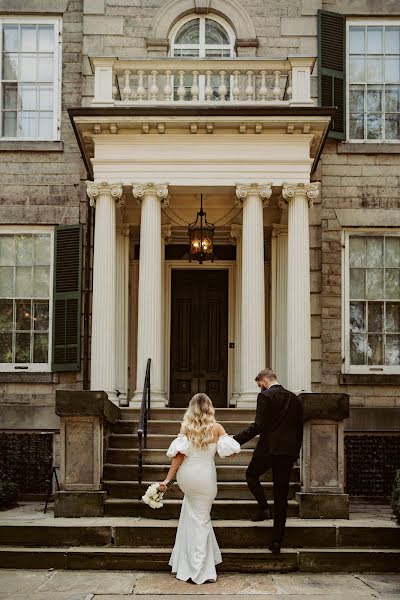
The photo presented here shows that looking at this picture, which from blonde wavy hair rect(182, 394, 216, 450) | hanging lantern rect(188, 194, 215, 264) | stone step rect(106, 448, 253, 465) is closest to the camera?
blonde wavy hair rect(182, 394, 216, 450)

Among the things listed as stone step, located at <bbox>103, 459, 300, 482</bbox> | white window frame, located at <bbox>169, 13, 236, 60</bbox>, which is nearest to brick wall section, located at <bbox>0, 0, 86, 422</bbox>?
white window frame, located at <bbox>169, 13, 236, 60</bbox>

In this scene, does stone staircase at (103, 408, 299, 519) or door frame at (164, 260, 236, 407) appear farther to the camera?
door frame at (164, 260, 236, 407)

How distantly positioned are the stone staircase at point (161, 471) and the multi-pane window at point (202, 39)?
671 centimetres

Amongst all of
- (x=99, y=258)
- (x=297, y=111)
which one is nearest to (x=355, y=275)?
(x=297, y=111)

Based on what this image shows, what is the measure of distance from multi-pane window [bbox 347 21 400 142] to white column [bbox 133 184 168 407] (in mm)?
4340

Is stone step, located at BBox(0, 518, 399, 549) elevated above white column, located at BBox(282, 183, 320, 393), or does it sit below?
below

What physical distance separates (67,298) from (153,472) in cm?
477

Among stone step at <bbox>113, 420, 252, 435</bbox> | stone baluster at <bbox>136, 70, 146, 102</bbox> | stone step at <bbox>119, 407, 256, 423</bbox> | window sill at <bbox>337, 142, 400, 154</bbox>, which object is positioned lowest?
stone step at <bbox>113, 420, 252, 435</bbox>

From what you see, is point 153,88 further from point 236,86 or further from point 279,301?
point 279,301

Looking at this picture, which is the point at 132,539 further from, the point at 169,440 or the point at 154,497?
the point at 169,440

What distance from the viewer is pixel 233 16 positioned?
50.0 feet

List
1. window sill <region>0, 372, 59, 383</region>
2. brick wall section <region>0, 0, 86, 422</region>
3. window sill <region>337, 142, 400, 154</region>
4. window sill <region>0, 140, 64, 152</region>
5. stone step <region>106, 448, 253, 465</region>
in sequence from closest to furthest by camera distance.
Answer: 1. stone step <region>106, 448, 253, 465</region>
2. window sill <region>0, 372, 59, 383</region>
3. brick wall section <region>0, 0, 86, 422</region>
4. window sill <region>337, 142, 400, 154</region>
5. window sill <region>0, 140, 64, 152</region>

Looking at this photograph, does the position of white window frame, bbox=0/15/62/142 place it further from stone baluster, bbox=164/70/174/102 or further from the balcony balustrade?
stone baluster, bbox=164/70/174/102

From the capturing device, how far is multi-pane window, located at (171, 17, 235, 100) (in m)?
15.4
